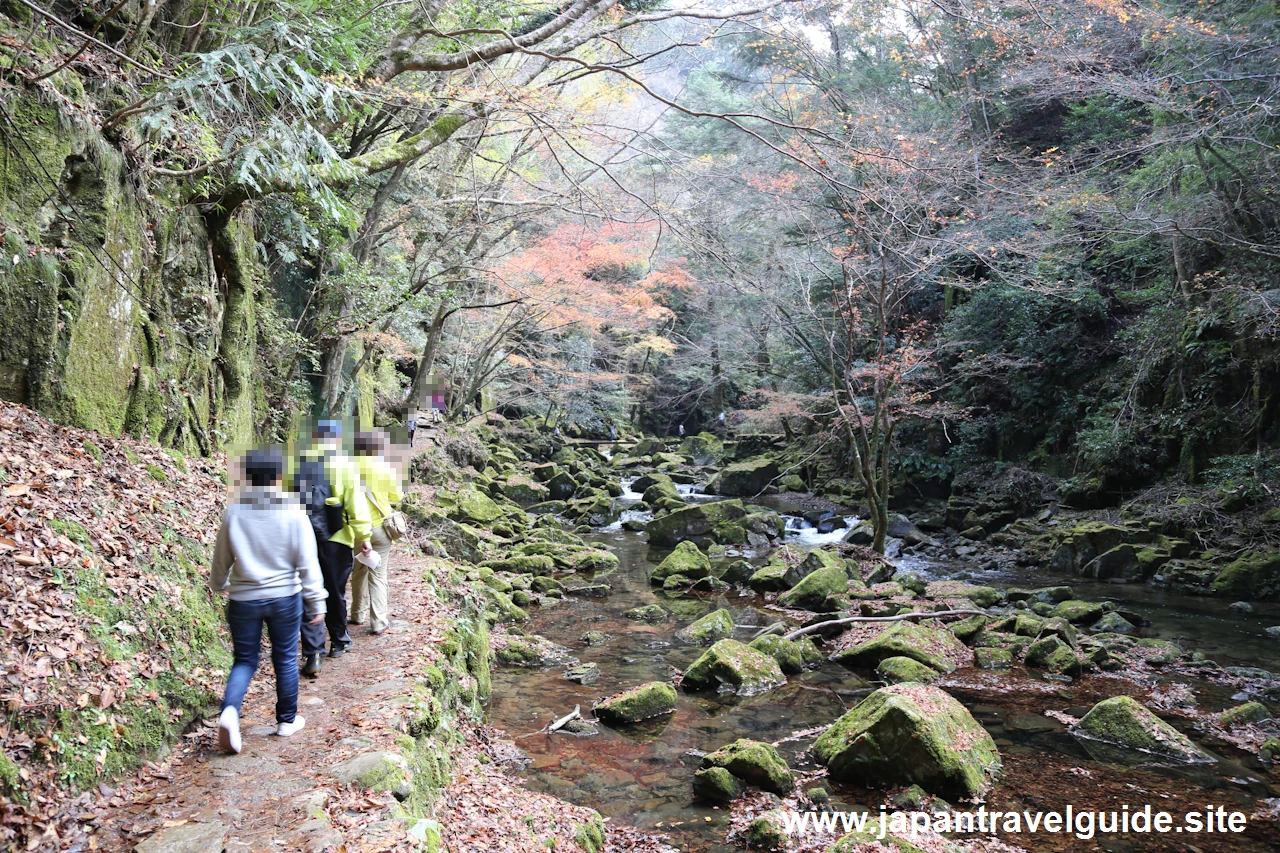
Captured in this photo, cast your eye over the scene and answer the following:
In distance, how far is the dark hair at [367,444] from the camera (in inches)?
196

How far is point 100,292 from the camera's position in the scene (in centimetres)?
516

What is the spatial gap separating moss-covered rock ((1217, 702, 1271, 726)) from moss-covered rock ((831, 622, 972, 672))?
257cm

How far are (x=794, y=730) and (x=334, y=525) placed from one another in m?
4.90

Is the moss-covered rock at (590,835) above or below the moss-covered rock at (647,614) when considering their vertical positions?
above

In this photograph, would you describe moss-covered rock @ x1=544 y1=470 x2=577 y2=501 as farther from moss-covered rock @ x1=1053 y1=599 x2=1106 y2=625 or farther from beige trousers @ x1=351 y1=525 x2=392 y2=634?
beige trousers @ x1=351 y1=525 x2=392 y2=634

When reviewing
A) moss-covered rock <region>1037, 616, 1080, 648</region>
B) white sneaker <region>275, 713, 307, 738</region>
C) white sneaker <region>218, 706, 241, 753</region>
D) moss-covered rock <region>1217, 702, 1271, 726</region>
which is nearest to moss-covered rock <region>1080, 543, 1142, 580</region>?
moss-covered rock <region>1037, 616, 1080, 648</region>

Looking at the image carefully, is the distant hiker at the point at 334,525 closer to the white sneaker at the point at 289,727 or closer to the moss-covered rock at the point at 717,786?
the white sneaker at the point at 289,727

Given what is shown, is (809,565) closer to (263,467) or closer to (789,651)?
(789,651)

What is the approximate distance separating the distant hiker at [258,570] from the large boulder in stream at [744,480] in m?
19.0

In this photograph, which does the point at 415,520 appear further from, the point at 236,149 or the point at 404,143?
the point at 236,149

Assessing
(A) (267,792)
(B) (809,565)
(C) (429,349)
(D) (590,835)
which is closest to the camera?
(A) (267,792)

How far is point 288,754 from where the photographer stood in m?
3.62

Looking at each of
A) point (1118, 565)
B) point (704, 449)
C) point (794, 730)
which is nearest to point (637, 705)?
point (794, 730)

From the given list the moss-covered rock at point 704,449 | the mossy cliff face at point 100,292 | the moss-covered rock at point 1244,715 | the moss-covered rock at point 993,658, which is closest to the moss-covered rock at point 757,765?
the moss-covered rock at point 993,658
